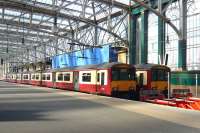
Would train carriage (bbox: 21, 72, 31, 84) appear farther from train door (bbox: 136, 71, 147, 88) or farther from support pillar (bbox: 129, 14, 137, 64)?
train door (bbox: 136, 71, 147, 88)

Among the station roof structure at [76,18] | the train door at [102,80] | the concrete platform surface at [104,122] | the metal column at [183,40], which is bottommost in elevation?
the concrete platform surface at [104,122]

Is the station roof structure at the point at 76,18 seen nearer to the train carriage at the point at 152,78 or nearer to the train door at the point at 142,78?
the train door at the point at 142,78

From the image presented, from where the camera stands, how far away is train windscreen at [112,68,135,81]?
93.4 ft

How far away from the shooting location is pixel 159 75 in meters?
30.2

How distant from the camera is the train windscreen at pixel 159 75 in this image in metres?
29.9

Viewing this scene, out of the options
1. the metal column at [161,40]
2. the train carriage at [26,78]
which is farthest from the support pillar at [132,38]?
the train carriage at [26,78]

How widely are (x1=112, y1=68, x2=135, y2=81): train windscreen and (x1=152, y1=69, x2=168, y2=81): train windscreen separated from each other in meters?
1.71

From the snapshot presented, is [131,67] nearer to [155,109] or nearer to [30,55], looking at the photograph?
[155,109]

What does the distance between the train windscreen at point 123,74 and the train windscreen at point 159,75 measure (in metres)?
1.71

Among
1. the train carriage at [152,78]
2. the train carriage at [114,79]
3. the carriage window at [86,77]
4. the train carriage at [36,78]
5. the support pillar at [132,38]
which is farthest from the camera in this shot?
the train carriage at [36,78]

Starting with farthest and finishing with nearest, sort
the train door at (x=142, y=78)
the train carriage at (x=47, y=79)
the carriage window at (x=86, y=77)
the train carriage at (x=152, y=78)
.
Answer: the train carriage at (x=47, y=79) < the carriage window at (x=86, y=77) < the train door at (x=142, y=78) < the train carriage at (x=152, y=78)

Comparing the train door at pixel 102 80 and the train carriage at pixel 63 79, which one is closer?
the train door at pixel 102 80

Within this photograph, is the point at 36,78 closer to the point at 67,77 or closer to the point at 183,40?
the point at 67,77

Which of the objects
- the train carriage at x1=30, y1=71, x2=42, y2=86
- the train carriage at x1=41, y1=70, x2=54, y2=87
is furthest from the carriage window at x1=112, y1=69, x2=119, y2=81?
the train carriage at x1=30, y1=71, x2=42, y2=86
